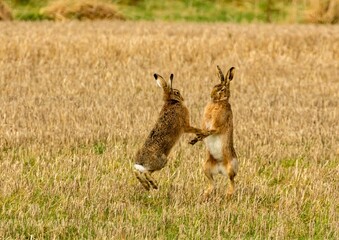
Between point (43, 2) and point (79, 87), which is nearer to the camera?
point (79, 87)

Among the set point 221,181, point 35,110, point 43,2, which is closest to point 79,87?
point 35,110

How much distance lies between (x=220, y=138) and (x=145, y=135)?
3.16m

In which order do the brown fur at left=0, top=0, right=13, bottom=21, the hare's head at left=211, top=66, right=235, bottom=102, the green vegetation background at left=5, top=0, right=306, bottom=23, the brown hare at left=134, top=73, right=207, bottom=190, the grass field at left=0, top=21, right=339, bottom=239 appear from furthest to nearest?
the green vegetation background at left=5, top=0, right=306, bottom=23, the brown fur at left=0, top=0, right=13, bottom=21, the hare's head at left=211, top=66, right=235, bottom=102, the brown hare at left=134, top=73, right=207, bottom=190, the grass field at left=0, top=21, right=339, bottom=239

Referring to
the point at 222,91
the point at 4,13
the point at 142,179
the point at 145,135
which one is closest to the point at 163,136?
the point at 142,179

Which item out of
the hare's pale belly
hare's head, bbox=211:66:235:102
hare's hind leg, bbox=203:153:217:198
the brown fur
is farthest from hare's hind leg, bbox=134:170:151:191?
the brown fur

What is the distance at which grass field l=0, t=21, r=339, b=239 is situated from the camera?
21.1ft

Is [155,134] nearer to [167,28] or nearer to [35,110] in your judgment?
[35,110]

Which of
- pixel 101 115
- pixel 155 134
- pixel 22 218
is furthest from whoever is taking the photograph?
pixel 101 115

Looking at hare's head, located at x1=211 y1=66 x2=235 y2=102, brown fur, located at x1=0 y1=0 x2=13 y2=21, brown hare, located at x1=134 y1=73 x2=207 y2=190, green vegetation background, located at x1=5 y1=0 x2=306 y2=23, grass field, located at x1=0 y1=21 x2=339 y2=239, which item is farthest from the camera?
green vegetation background, located at x1=5 y1=0 x2=306 y2=23

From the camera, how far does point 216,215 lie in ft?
21.3

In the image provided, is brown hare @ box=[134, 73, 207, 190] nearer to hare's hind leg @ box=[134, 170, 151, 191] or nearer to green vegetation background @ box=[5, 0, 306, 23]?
hare's hind leg @ box=[134, 170, 151, 191]

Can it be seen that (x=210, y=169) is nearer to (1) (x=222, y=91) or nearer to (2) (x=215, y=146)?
(2) (x=215, y=146)

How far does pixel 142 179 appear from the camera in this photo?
7016 millimetres

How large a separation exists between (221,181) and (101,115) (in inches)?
148
